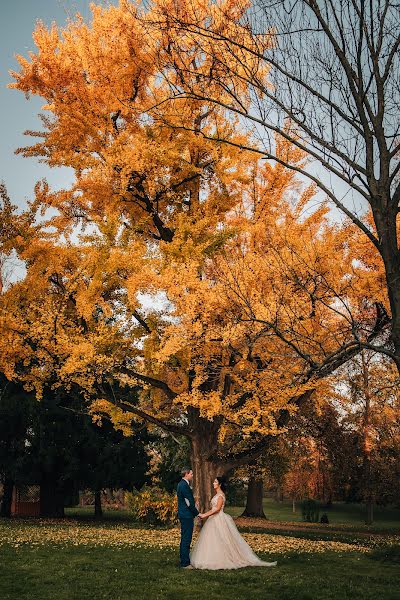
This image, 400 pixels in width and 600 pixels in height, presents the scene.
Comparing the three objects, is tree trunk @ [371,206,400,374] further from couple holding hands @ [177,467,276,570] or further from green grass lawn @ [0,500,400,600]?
couple holding hands @ [177,467,276,570]

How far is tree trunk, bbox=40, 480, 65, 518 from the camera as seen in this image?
68.8 feet

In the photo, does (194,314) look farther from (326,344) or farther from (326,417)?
(326,417)

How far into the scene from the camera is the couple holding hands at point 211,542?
7840 mm

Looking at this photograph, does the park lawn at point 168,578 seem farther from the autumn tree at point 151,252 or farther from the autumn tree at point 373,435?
the autumn tree at point 373,435

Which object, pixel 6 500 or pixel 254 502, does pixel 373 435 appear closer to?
pixel 254 502

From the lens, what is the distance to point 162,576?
287 inches

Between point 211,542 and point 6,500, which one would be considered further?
point 6,500

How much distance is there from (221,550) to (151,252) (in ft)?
20.9

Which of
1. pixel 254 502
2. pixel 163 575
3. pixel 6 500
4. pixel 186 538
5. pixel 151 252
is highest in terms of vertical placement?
pixel 151 252

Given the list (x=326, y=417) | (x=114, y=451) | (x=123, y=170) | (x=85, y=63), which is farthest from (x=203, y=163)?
(x=326, y=417)

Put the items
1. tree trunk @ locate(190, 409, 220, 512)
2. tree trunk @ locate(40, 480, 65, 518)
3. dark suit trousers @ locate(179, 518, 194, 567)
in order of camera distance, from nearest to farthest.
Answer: dark suit trousers @ locate(179, 518, 194, 567) < tree trunk @ locate(190, 409, 220, 512) < tree trunk @ locate(40, 480, 65, 518)

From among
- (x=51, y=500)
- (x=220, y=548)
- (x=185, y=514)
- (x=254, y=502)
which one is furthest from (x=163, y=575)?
(x=254, y=502)

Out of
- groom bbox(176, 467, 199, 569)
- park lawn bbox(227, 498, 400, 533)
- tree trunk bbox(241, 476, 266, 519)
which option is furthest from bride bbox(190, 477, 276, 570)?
park lawn bbox(227, 498, 400, 533)

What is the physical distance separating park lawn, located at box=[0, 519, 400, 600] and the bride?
281mm
